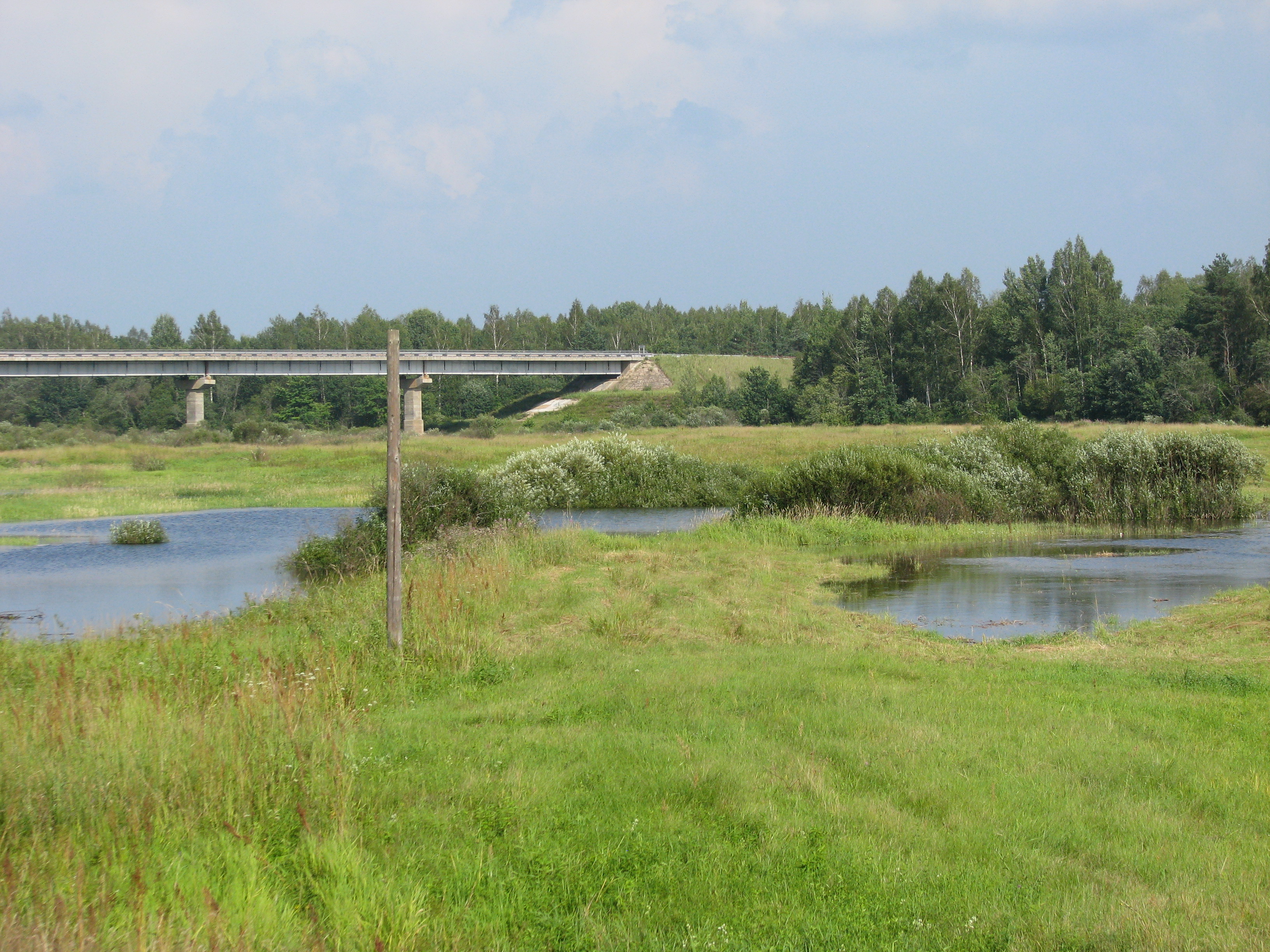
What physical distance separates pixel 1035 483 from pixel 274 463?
47640 millimetres

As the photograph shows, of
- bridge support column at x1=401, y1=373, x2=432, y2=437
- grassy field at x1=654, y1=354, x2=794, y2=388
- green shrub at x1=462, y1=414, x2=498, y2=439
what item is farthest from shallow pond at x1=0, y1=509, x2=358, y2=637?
grassy field at x1=654, y1=354, x2=794, y2=388

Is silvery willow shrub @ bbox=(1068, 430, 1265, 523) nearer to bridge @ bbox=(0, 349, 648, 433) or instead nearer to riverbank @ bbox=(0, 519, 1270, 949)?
riverbank @ bbox=(0, 519, 1270, 949)

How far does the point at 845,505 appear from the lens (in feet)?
105

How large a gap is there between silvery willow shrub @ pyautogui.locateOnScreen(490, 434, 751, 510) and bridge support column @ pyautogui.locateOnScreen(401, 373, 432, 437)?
5849cm

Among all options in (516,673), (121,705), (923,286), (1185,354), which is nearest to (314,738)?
(121,705)

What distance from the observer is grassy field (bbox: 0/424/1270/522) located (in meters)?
44.9

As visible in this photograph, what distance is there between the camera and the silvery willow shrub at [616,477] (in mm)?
42625

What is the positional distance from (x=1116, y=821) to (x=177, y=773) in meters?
6.46

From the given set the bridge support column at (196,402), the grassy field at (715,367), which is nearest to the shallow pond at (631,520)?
the bridge support column at (196,402)

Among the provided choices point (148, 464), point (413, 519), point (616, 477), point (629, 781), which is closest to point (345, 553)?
point (413, 519)

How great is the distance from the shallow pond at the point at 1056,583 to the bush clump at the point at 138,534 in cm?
2287

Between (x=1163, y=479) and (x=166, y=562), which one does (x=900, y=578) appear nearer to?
(x=1163, y=479)

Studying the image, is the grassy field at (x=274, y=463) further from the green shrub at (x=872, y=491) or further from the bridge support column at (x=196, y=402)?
the bridge support column at (x=196, y=402)

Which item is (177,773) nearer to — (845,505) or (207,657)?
(207,657)
